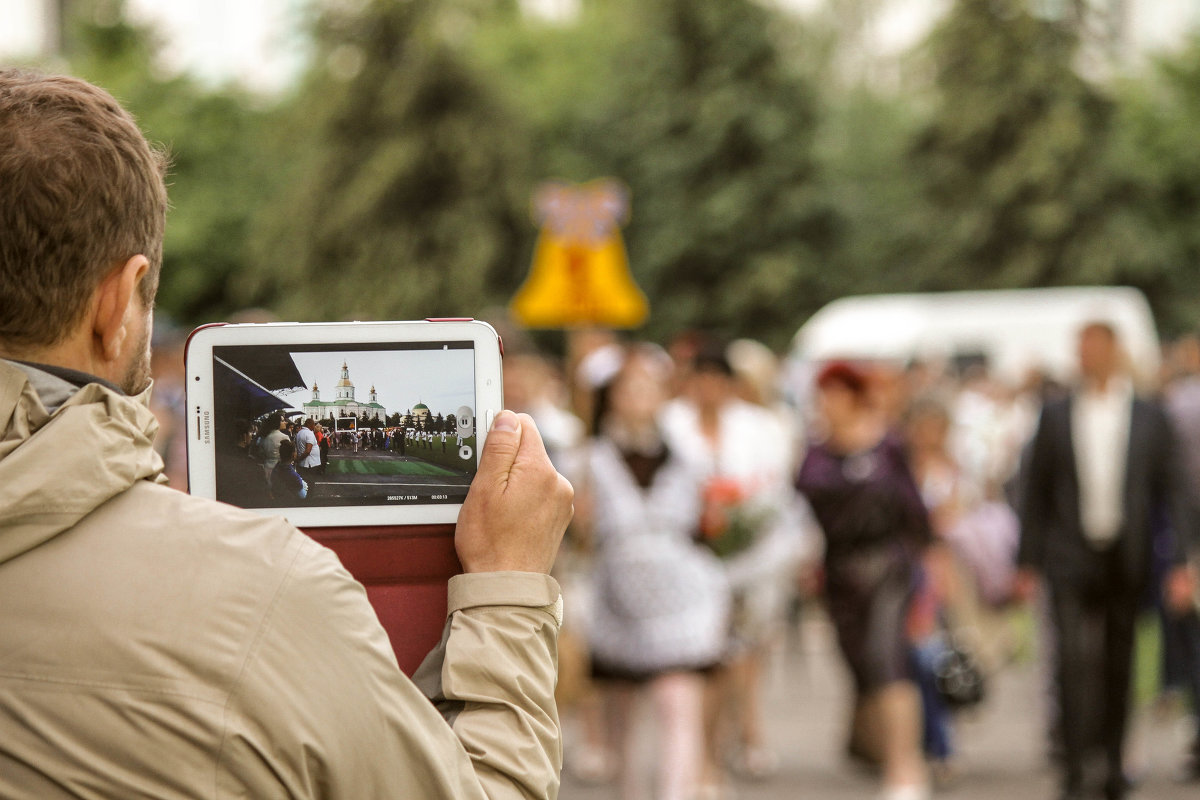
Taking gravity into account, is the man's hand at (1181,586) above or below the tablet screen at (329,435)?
below

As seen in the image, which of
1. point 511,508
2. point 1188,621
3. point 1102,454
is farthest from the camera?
point 1188,621

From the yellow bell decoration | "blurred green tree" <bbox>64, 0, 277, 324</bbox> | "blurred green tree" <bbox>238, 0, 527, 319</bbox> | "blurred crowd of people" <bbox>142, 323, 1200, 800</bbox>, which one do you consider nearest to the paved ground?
"blurred crowd of people" <bbox>142, 323, 1200, 800</bbox>

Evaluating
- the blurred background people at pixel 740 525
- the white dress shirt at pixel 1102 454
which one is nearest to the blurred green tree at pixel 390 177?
the blurred background people at pixel 740 525

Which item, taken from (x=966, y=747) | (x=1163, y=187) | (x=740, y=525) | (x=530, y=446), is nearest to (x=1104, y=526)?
(x=740, y=525)

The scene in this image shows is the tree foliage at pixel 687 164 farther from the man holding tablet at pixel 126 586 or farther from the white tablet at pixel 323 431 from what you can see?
the man holding tablet at pixel 126 586

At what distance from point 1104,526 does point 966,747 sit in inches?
88.8

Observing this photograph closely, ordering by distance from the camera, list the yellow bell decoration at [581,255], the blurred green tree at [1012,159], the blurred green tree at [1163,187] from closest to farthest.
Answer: the yellow bell decoration at [581,255] < the blurred green tree at [1163,187] < the blurred green tree at [1012,159]

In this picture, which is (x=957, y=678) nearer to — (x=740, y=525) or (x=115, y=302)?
(x=740, y=525)

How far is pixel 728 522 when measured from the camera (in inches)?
337

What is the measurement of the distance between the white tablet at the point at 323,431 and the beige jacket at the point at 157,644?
346mm

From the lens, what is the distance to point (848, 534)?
26.1 feet

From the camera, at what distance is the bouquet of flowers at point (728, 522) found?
28.0 feet

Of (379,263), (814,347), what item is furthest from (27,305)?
(379,263)

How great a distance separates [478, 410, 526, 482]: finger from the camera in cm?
196
